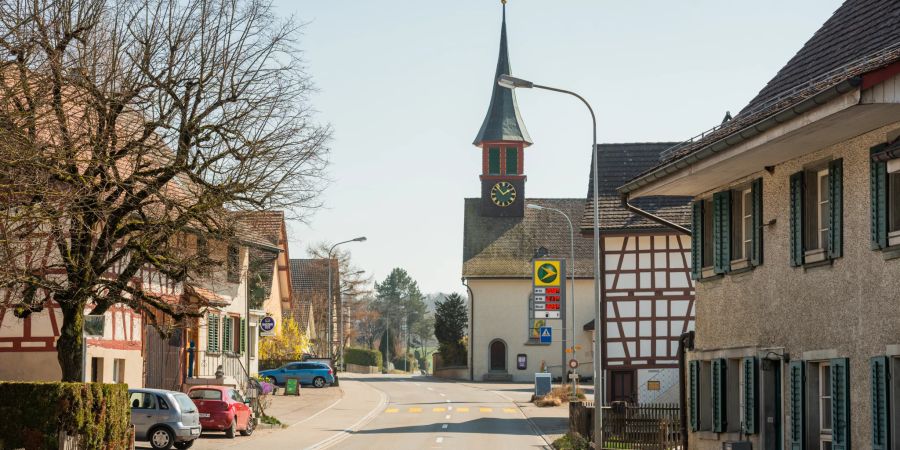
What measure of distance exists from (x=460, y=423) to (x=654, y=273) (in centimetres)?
996

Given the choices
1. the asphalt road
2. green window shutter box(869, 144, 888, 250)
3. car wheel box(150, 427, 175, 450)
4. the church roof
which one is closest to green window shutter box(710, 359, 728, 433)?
green window shutter box(869, 144, 888, 250)

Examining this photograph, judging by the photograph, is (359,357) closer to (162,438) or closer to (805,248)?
(162,438)

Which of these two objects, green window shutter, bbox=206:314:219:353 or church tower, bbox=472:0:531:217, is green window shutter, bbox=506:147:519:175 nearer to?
church tower, bbox=472:0:531:217

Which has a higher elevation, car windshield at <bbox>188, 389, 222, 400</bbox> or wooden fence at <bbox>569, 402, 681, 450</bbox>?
car windshield at <bbox>188, 389, 222, 400</bbox>

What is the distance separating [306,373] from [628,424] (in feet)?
117

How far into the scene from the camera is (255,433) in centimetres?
3753

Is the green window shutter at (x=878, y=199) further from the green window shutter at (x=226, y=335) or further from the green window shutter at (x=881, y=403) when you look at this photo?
the green window shutter at (x=226, y=335)

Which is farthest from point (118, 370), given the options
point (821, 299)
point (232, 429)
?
point (821, 299)

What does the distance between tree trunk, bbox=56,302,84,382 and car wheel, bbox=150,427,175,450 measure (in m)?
4.02

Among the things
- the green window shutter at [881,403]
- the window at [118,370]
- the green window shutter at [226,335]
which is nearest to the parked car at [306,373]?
the green window shutter at [226,335]

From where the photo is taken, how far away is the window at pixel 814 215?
57.2 feet

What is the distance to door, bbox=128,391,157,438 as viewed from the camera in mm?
29969

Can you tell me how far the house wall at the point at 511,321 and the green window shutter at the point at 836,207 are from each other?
215 ft

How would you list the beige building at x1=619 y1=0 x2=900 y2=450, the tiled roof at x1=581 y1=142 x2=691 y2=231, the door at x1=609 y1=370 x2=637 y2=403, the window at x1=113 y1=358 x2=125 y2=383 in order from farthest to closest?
the door at x1=609 y1=370 x2=637 y2=403 → the tiled roof at x1=581 y1=142 x2=691 y2=231 → the window at x1=113 y1=358 x2=125 y2=383 → the beige building at x1=619 y1=0 x2=900 y2=450
